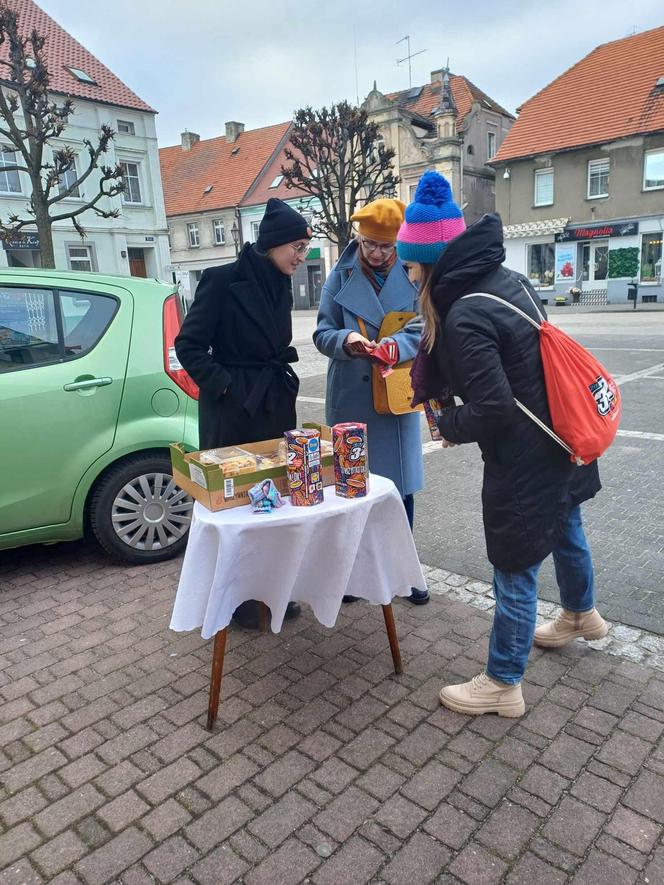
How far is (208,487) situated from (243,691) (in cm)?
102

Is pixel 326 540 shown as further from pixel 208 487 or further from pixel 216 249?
pixel 216 249

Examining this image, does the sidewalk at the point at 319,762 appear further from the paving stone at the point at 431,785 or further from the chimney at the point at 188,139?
the chimney at the point at 188,139

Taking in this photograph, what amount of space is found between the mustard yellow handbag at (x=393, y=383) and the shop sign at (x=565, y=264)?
30130 mm

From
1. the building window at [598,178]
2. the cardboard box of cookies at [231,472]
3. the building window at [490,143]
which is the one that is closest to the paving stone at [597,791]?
the cardboard box of cookies at [231,472]

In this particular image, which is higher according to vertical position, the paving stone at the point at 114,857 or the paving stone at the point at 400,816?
the paving stone at the point at 114,857

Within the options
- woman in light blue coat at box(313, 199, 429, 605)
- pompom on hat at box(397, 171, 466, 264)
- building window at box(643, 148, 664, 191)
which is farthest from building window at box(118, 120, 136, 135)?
pompom on hat at box(397, 171, 466, 264)

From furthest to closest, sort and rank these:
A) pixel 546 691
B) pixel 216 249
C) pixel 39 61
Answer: pixel 216 249, pixel 39 61, pixel 546 691

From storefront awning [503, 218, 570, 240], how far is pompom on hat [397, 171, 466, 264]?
30.5 m

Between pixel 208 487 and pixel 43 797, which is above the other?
pixel 208 487

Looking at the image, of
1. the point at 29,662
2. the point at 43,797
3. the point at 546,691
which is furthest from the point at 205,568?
the point at 546,691

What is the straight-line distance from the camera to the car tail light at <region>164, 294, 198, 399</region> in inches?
167

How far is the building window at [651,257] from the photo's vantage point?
28.3 m

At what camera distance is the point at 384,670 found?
3037 mm

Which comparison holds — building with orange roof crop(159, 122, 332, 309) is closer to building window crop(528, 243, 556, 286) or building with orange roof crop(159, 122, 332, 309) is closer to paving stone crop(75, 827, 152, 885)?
building window crop(528, 243, 556, 286)
